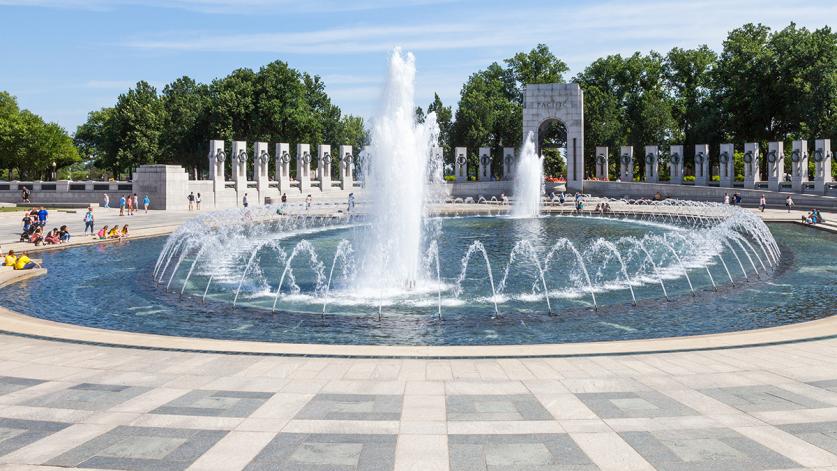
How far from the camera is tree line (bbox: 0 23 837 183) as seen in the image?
225 feet

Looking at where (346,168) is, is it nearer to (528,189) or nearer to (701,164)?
(528,189)

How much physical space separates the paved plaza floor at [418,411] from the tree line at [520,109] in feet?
212

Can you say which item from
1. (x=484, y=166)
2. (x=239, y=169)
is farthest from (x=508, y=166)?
(x=239, y=169)

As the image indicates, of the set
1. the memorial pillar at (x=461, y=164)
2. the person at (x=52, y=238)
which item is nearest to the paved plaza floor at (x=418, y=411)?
the person at (x=52, y=238)

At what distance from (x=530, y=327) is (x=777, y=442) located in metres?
7.58

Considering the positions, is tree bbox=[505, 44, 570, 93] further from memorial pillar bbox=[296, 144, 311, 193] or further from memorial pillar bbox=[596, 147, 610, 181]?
memorial pillar bbox=[296, 144, 311, 193]

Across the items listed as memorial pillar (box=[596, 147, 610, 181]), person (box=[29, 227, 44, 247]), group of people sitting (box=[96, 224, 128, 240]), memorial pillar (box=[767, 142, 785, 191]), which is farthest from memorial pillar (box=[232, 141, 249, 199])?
memorial pillar (box=[767, 142, 785, 191])

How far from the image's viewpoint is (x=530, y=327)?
47.9 ft

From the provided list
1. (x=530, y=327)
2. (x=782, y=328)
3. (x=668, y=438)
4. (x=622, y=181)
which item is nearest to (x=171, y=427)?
(x=668, y=438)

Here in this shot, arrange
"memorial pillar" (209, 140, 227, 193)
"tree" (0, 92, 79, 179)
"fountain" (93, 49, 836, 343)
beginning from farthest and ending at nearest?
"tree" (0, 92, 79, 179) → "memorial pillar" (209, 140, 227, 193) → "fountain" (93, 49, 836, 343)

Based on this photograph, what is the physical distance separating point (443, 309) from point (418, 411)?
8186 millimetres

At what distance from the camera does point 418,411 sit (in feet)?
27.2

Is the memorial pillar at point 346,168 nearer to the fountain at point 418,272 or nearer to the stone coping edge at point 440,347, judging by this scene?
the fountain at point 418,272

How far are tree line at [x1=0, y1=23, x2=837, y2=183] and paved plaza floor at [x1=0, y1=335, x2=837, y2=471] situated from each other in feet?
212
